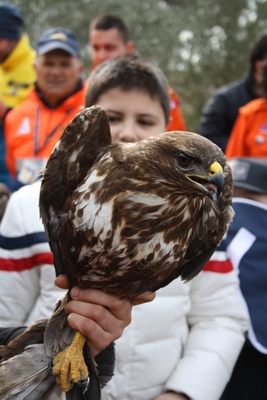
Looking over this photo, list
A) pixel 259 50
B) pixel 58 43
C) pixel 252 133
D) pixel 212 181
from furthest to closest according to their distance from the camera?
1. pixel 259 50
2. pixel 58 43
3. pixel 252 133
4. pixel 212 181

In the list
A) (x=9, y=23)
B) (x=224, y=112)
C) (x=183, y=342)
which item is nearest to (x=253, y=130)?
(x=224, y=112)

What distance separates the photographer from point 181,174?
71.8 inches

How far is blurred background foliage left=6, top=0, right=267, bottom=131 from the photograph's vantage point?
12.6m

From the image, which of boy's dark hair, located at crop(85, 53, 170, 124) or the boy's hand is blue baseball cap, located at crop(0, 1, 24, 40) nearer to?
boy's dark hair, located at crop(85, 53, 170, 124)

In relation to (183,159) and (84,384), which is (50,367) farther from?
(183,159)

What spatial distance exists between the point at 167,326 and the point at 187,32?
1170cm

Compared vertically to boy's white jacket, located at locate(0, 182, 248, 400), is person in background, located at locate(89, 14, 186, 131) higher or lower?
higher

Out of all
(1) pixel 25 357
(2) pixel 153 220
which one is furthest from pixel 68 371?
(2) pixel 153 220

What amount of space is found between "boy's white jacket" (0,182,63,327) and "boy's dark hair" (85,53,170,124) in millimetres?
810

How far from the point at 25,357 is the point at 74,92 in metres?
3.16

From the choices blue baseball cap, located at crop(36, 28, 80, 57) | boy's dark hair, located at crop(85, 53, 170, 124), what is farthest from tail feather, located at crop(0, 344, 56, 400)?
blue baseball cap, located at crop(36, 28, 80, 57)

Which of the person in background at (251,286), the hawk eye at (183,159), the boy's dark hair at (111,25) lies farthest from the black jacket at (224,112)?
the hawk eye at (183,159)

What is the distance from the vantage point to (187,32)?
1287cm

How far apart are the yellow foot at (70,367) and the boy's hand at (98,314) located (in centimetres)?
8
